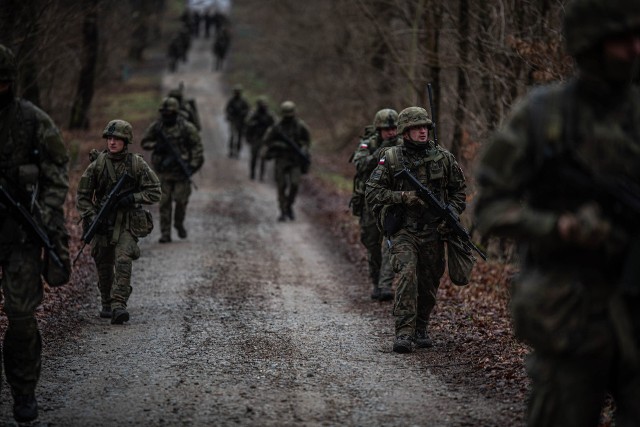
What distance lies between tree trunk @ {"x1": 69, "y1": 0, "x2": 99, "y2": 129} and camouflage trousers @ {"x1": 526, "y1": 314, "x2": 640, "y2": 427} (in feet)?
67.9

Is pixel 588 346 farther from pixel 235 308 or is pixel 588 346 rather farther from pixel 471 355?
pixel 235 308

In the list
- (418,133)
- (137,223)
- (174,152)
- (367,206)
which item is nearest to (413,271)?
(418,133)

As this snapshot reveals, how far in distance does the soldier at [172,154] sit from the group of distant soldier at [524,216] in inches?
209

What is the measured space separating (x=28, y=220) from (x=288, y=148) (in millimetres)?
12615

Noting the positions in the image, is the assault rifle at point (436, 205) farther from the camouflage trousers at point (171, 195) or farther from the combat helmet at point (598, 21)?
the camouflage trousers at point (171, 195)

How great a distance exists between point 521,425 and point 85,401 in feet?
10.6

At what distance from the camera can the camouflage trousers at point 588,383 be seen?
14.0 ft

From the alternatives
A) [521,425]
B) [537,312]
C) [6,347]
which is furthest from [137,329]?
[537,312]

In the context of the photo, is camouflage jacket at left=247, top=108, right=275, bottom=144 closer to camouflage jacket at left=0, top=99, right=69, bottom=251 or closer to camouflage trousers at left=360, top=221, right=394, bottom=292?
camouflage trousers at left=360, top=221, right=394, bottom=292

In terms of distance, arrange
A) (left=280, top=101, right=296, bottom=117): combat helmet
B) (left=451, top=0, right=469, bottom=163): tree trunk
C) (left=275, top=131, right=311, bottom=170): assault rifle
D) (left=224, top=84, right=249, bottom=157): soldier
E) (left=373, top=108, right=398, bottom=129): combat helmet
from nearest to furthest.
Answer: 1. (left=373, top=108, right=398, bottom=129): combat helmet
2. (left=451, top=0, right=469, bottom=163): tree trunk
3. (left=275, top=131, right=311, bottom=170): assault rifle
4. (left=280, top=101, right=296, bottom=117): combat helmet
5. (left=224, top=84, right=249, bottom=157): soldier

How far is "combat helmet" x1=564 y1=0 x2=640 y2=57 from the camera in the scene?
13.7 ft

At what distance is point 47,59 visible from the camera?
18578mm

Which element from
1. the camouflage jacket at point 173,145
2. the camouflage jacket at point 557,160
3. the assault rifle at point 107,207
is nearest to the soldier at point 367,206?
the assault rifle at point 107,207

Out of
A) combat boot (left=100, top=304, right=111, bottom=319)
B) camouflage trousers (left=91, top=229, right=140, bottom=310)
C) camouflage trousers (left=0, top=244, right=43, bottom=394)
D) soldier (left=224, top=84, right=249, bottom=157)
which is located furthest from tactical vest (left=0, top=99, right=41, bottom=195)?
soldier (left=224, top=84, right=249, bottom=157)
